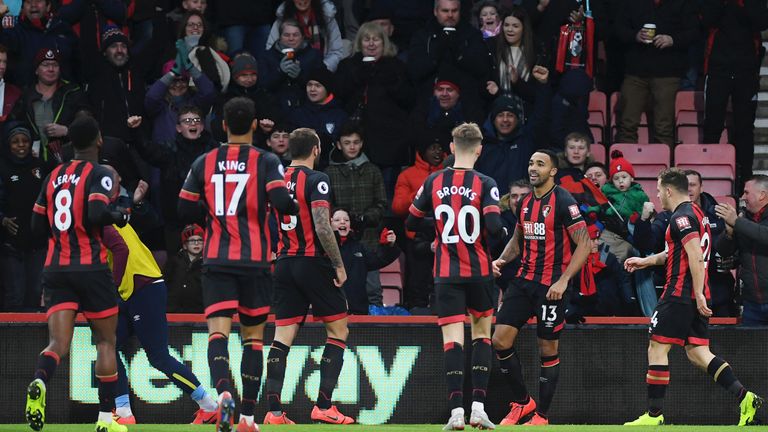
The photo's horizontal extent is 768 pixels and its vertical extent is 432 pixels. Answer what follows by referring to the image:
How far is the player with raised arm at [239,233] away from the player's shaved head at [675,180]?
371 cm

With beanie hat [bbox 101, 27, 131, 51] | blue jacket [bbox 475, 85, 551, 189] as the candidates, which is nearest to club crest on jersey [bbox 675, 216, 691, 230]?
blue jacket [bbox 475, 85, 551, 189]

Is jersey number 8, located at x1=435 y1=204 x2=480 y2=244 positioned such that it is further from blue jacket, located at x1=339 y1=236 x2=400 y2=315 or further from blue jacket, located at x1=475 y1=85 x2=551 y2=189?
blue jacket, located at x1=475 y1=85 x2=551 y2=189

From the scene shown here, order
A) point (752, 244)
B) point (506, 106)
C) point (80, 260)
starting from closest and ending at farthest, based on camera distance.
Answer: point (80, 260) < point (752, 244) < point (506, 106)

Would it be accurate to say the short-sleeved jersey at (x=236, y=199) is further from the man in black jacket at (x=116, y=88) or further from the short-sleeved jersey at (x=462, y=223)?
the man in black jacket at (x=116, y=88)

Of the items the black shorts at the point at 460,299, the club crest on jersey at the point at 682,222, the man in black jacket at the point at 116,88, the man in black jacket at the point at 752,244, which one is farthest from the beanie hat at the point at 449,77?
the black shorts at the point at 460,299

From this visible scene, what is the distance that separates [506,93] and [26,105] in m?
5.34

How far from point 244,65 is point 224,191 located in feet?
19.5

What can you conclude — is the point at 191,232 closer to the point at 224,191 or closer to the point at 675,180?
the point at 224,191

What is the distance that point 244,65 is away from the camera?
15328 millimetres

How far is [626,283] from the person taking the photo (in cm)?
1365

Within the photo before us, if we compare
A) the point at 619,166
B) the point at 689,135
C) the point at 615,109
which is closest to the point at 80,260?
the point at 619,166

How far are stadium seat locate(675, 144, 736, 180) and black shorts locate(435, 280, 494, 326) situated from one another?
5.85 m

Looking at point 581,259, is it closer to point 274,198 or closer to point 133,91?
point 274,198

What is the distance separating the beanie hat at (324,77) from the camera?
1542cm
